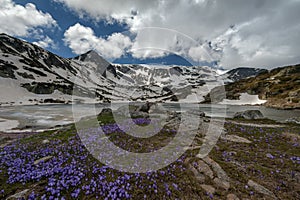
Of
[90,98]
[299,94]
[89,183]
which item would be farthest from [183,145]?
[90,98]

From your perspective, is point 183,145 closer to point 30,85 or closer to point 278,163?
point 278,163

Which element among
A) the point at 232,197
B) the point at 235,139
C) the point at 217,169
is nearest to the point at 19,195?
the point at 232,197

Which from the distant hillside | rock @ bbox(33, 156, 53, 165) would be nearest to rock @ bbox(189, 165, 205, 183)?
rock @ bbox(33, 156, 53, 165)

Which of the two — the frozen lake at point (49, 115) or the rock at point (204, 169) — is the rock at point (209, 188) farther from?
the frozen lake at point (49, 115)

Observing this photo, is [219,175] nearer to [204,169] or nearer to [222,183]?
[222,183]

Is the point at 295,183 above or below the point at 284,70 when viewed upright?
below

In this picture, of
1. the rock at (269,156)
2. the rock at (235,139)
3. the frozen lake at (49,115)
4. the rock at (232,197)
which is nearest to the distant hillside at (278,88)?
the frozen lake at (49,115)

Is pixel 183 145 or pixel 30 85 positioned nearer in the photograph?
pixel 183 145

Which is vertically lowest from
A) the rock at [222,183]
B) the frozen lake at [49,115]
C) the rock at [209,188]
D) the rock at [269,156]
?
the frozen lake at [49,115]
